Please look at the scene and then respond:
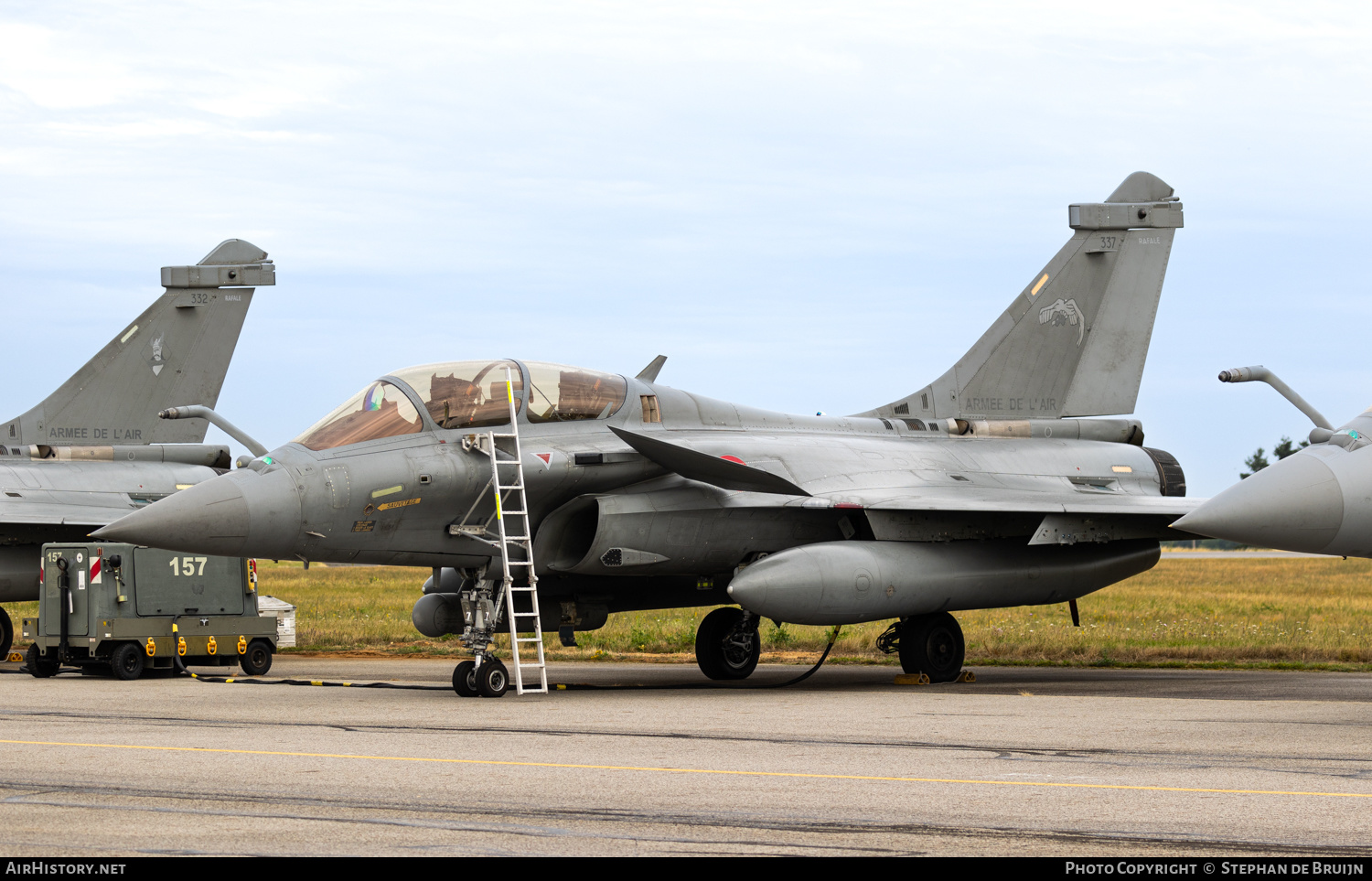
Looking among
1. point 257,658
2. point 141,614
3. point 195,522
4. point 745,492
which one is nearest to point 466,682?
point 195,522

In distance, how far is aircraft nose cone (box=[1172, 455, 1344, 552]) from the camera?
27.8 feet

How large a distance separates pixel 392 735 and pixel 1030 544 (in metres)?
7.05

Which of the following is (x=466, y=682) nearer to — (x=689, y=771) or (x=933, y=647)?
(x=933, y=647)

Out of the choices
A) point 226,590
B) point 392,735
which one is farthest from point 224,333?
point 392,735

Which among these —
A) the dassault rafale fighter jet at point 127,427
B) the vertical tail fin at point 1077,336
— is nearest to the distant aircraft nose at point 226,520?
the dassault rafale fighter jet at point 127,427

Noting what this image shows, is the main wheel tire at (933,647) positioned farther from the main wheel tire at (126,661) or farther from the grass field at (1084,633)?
the main wheel tire at (126,661)

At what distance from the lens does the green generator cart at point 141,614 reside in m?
15.9

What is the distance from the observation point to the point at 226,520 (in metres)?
11.5

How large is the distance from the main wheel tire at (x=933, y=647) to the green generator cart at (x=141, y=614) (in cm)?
711

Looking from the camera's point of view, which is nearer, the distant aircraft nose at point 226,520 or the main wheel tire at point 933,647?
the distant aircraft nose at point 226,520

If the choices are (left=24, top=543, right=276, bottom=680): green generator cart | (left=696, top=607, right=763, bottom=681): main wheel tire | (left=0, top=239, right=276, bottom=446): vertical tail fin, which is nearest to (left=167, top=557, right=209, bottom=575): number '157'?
(left=24, top=543, right=276, bottom=680): green generator cart

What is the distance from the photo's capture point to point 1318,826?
5.84 m

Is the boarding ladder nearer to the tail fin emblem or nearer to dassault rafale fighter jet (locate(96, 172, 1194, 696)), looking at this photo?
dassault rafale fighter jet (locate(96, 172, 1194, 696))
